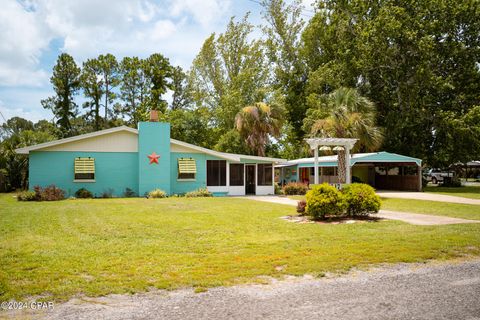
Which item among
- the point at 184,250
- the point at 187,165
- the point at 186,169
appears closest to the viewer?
the point at 184,250

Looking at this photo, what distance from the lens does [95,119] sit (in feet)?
142

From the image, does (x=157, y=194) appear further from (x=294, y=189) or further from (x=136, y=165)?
(x=294, y=189)

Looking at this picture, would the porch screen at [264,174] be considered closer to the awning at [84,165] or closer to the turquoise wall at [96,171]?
the turquoise wall at [96,171]

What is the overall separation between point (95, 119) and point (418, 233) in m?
40.3

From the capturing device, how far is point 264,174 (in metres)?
25.5

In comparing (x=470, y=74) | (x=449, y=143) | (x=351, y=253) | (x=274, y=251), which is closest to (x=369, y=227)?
(x=351, y=253)

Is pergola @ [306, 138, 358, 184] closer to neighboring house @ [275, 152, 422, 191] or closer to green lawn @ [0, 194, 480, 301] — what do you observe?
green lawn @ [0, 194, 480, 301]

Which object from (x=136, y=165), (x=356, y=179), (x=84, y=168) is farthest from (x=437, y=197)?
(x=84, y=168)

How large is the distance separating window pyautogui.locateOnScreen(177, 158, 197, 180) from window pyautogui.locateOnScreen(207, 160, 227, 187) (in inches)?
39.7

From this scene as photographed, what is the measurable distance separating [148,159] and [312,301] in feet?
61.0

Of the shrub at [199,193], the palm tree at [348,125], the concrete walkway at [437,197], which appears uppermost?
the palm tree at [348,125]

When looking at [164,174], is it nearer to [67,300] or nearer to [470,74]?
[67,300]

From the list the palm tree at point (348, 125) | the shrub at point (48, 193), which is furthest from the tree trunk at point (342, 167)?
the shrub at point (48, 193)

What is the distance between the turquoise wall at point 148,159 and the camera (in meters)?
22.0
